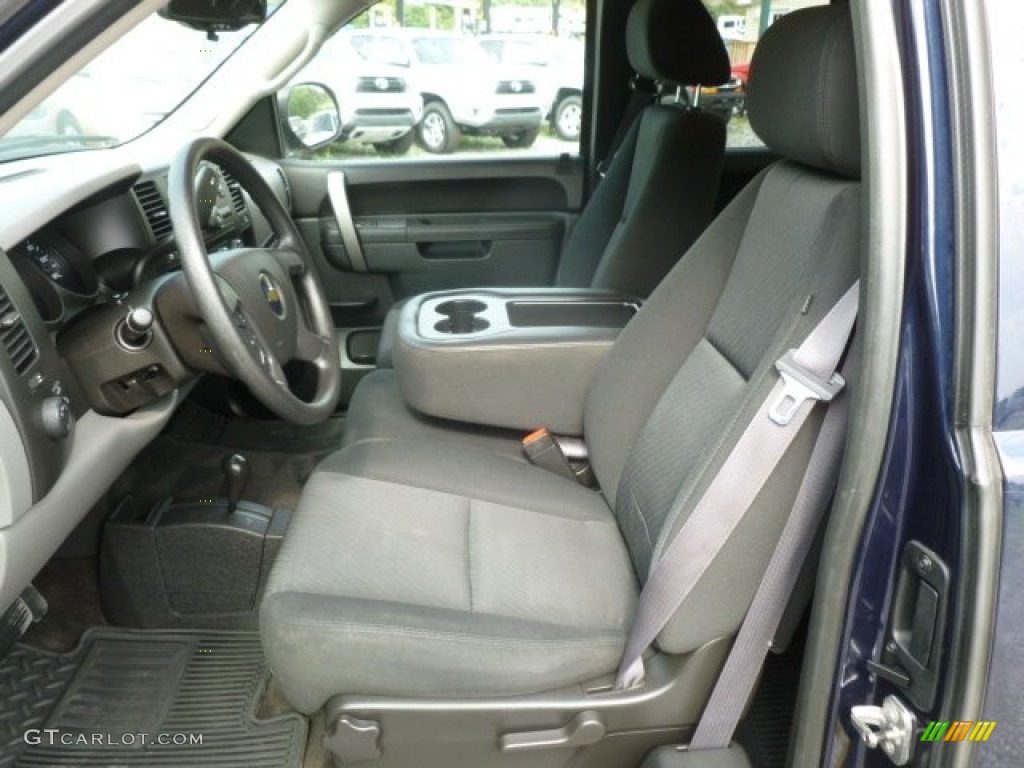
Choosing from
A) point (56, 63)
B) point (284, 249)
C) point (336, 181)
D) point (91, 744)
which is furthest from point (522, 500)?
point (336, 181)

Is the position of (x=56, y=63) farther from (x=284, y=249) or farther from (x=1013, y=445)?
(x=1013, y=445)

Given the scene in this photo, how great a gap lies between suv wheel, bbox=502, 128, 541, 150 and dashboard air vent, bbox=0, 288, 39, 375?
1930mm

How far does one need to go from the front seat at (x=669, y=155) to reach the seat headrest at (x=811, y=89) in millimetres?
847

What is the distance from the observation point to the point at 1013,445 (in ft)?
2.57

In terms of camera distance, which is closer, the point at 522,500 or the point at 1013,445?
the point at 1013,445

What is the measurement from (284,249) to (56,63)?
0.83 meters

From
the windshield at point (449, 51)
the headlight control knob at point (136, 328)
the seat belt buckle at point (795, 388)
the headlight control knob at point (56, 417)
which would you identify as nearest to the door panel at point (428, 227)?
the windshield at point (449, 51)

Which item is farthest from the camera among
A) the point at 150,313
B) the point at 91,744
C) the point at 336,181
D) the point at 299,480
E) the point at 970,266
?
the point at 336,181

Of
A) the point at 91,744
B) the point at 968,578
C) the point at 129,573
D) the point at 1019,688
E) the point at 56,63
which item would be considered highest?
the point at 56,63

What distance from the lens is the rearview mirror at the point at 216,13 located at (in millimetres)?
1718

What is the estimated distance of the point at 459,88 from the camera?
2900 mm

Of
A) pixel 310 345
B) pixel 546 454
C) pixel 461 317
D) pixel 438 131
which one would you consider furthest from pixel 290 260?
pixel 438 131

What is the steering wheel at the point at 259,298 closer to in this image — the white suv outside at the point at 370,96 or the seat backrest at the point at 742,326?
the seat backrest at the point at 742,326

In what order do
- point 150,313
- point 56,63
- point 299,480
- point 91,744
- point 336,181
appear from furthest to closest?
point 336,181, point 299,480, point 91,744, point 150,313, point 56,63
